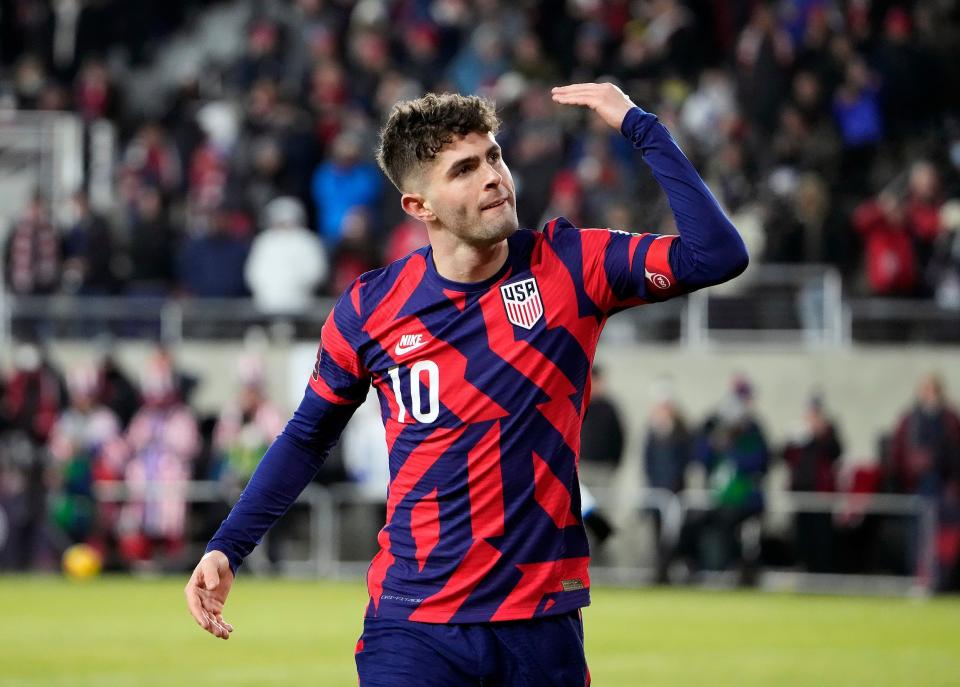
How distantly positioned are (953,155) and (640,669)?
36.0 feet

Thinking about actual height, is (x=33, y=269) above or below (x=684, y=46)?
below

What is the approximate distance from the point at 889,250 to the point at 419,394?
15.8m

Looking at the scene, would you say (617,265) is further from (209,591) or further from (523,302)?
(209,591)

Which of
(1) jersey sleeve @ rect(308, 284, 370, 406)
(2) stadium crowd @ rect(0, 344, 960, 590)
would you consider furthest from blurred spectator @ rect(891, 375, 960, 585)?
(1) jersey sleeve @ rect(308, 284, 370, 406)

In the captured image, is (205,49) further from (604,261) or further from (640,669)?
(604,261)

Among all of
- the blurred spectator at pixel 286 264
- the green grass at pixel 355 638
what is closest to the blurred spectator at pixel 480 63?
the blurred spectator at pixel 286 264

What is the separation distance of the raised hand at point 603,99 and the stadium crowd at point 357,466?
1412cm

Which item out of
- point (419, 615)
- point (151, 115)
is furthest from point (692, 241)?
point (151, 115)

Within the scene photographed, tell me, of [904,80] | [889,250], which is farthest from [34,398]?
[904,80]

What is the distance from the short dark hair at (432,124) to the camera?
581 cm

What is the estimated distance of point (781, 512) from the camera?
20469 mm

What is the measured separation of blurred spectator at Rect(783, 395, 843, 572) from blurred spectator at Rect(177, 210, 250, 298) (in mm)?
7301

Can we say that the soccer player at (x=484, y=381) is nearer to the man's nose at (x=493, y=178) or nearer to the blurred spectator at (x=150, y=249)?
the man's nose at (x=493, y=178)

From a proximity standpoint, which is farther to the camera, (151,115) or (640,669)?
(151,115)
